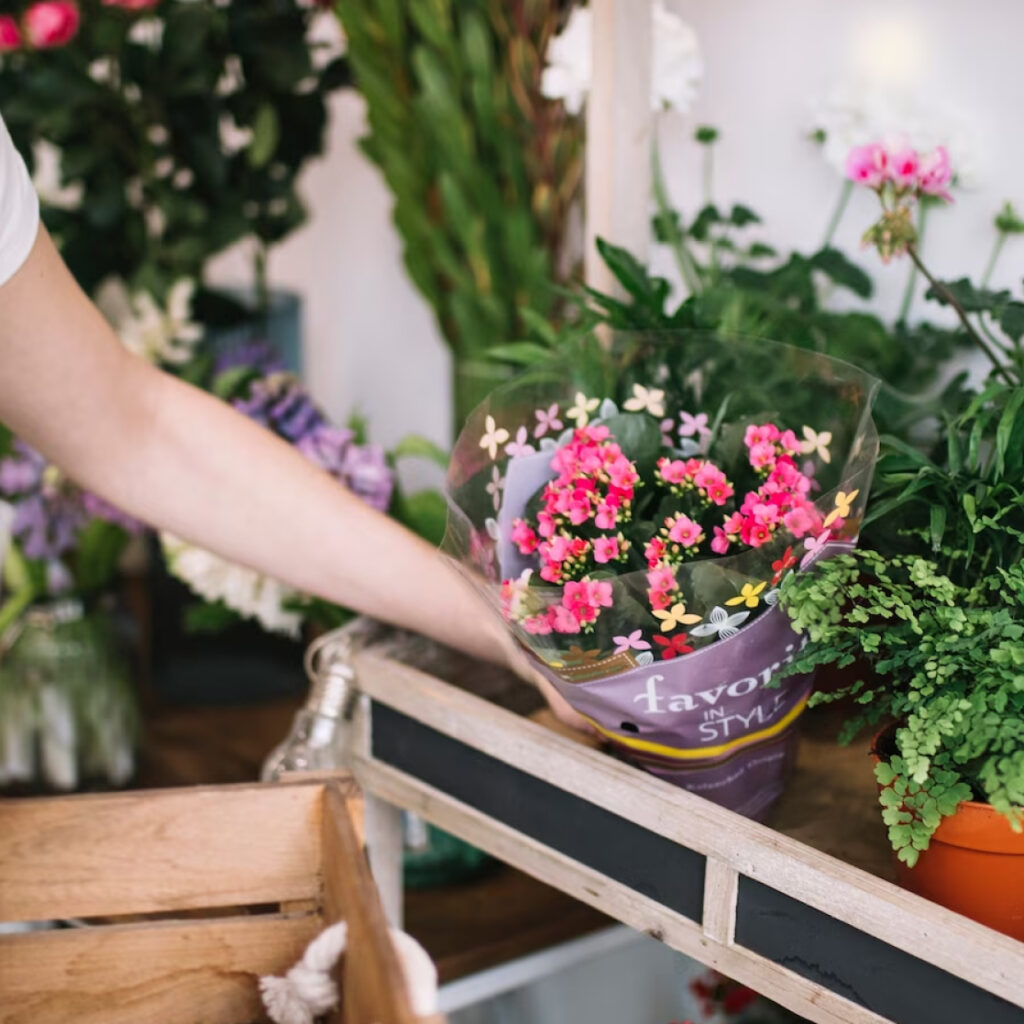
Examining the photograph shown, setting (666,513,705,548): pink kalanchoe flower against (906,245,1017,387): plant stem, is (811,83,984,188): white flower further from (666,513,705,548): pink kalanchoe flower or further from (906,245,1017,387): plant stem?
(666,513,705,548): pink kalanchoe flower

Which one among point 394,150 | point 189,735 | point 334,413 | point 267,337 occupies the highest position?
point 394,150

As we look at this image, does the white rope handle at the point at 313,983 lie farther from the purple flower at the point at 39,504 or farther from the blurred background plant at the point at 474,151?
the purple flower at the point at 39,504

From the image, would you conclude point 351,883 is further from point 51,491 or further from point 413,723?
point 51,491

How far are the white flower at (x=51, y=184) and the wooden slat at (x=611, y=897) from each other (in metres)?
0.84

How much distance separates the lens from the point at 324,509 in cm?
100

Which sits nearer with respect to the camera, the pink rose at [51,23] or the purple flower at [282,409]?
the purple flower at [282,409]

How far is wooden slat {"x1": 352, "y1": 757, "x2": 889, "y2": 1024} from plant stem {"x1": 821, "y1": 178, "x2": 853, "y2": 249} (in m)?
0.64

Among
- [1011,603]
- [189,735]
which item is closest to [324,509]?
[1011,603]

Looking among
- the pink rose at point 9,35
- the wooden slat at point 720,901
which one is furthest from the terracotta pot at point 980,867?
the pink rose at point 9,35

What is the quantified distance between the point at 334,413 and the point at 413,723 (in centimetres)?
180

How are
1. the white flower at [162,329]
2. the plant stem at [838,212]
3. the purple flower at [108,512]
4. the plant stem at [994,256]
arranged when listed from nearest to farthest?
1. the plant stem at [994,256]
2. the plant stem at [838,212]
3. the purple flower at [108,512]
4. the white flower at [162,329]

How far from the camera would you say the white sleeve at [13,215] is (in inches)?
33.8

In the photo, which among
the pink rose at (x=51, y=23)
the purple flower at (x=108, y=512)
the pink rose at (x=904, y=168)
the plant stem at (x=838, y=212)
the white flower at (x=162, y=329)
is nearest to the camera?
the pink rose at (x=904, y=168)

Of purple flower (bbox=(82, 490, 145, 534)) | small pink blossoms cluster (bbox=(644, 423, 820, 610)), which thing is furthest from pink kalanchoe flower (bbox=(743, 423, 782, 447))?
purple flower (bbox=(82, 490, 145, 534))
